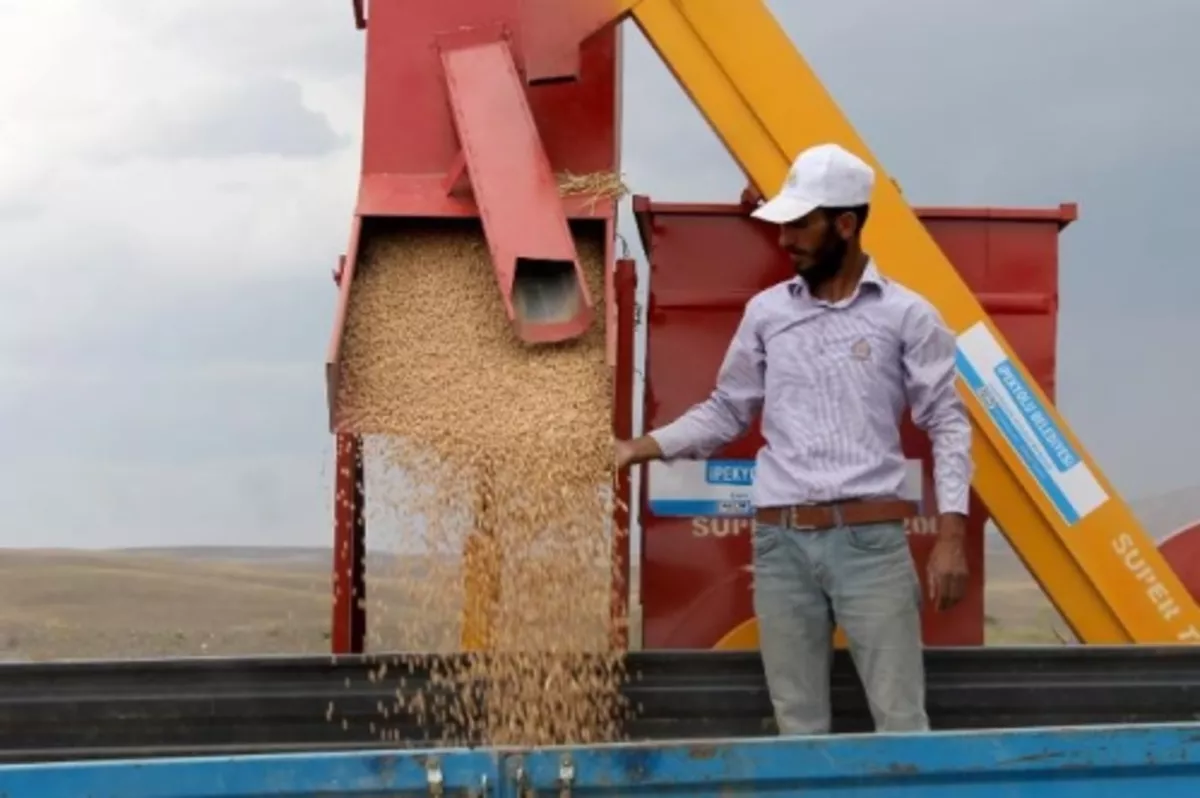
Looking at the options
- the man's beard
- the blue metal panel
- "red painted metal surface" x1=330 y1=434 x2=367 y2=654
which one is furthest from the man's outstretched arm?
the blue metal panel

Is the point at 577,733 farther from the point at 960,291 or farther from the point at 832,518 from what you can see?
the point at 960,291

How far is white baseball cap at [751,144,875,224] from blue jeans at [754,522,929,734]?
0.65 meters

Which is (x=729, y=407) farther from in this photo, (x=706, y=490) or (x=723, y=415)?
(x=706, y=490)

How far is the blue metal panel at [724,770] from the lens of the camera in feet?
7.09

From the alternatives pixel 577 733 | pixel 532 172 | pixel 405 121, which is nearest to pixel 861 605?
pixel 577 733

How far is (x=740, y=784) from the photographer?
89.0 inches

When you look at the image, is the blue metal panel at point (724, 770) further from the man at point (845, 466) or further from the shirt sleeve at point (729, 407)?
the shirt sleeve at point (729, 407)

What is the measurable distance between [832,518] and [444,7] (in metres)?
1.85

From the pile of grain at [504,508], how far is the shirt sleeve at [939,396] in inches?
26.6

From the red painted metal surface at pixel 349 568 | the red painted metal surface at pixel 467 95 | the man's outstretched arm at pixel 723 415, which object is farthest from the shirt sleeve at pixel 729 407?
the red painted metal surface at pixel 349 568

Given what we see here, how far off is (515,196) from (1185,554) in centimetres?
214

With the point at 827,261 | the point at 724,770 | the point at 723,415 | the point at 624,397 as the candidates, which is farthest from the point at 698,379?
the point at 724,770

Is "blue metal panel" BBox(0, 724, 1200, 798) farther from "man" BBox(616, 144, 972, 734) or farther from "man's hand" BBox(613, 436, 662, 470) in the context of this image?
"man's hand" BBox(613, 436, 662, 470)

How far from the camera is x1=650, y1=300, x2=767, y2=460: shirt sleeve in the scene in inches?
126
